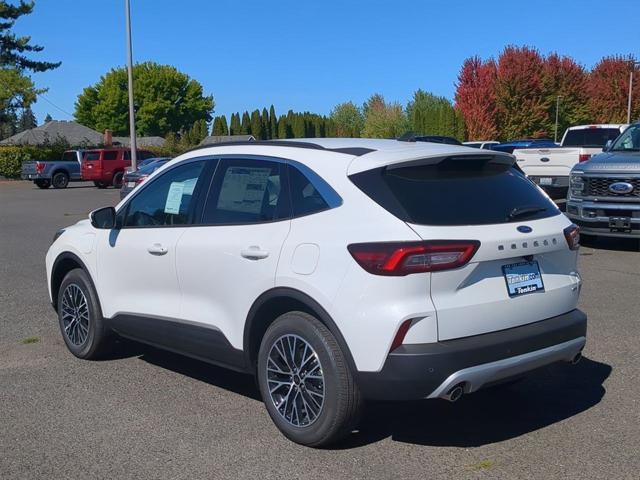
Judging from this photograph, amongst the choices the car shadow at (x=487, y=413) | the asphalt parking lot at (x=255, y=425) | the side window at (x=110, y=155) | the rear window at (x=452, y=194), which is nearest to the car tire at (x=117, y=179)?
the side window at (x=110, y=155)

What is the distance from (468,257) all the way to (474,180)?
68 cm

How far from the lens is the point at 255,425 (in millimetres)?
4621

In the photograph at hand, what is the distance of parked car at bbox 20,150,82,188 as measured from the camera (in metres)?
35.5

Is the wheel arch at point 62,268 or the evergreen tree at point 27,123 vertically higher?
the evergreen tree at point 27,123

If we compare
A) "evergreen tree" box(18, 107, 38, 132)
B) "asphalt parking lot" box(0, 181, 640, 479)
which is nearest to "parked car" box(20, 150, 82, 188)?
"asphalt parking lot" box(0, 181, 640, 479)

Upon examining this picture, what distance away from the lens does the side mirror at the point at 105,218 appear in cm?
573

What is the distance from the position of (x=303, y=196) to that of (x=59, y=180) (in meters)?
34.8

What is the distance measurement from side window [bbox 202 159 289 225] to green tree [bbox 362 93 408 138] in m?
72.5

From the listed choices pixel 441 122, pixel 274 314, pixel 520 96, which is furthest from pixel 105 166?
pixel 520 96

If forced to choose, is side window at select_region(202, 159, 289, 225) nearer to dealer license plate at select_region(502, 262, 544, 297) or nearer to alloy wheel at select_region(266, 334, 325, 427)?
alloy wheel at select_region(266, 334, 325, 427)

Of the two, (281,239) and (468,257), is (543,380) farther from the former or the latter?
(281,239)

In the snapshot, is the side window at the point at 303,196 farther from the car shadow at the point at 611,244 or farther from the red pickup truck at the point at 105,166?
the red pickup truck at the point at 105,166

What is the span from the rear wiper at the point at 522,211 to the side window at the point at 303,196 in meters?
1.09

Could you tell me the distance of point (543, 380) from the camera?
549 centimetres
